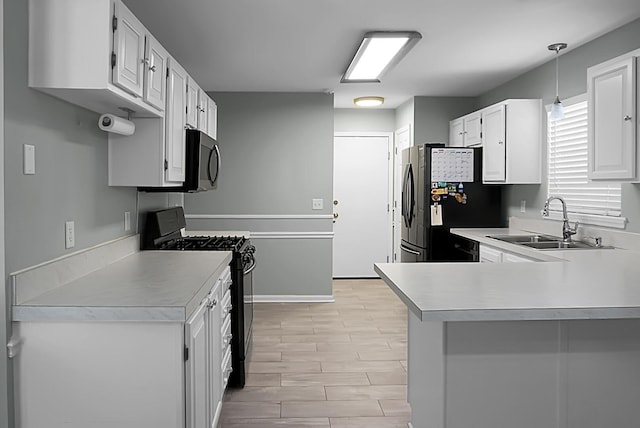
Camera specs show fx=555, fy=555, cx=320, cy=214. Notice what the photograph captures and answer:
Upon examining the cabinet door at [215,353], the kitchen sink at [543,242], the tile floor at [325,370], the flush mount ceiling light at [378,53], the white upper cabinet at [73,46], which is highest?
the flush mount ceiling light at [378,53]

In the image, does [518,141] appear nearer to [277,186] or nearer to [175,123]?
[277,186]

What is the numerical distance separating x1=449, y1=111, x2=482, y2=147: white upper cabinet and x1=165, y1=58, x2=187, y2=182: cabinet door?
298cm

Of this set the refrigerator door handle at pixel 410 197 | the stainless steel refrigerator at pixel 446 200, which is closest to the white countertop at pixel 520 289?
the stainless steel refrigerator at pixel 446 200

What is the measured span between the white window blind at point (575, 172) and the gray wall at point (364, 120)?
3.03m

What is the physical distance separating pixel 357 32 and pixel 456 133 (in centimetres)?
266

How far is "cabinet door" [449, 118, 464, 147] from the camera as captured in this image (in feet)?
19.2

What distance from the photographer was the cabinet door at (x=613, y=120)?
294 centimetres

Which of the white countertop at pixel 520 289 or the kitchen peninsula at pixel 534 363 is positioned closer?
the white countertop at pixel 520 289

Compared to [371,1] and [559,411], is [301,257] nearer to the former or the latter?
[371,1]

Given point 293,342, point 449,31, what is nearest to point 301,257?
point 293,342

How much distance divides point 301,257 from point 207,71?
87.1 inches

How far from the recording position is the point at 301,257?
605 cm

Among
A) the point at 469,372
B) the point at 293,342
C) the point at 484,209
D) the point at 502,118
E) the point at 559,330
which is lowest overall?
the point at 293,342

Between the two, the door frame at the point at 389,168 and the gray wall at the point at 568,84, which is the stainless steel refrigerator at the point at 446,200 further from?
the door frame at the point at 389,168
